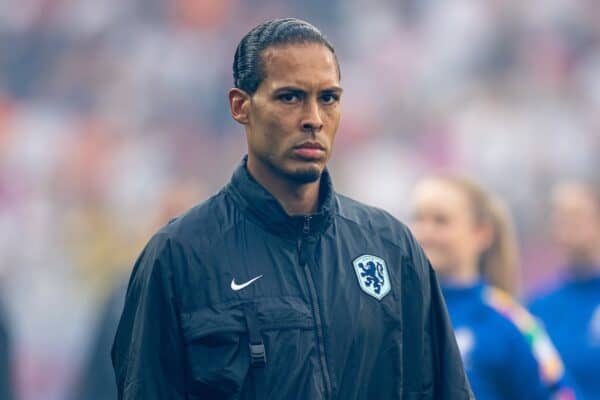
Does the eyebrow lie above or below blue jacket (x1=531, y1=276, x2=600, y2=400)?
above

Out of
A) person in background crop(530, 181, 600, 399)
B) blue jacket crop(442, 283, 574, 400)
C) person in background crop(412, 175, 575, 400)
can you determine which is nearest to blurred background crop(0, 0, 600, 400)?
person in background crop(530, 181, 600, 399)

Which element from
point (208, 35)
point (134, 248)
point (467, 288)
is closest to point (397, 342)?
point (467, 288)

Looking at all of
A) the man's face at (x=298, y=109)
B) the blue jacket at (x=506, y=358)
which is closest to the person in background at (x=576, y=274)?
the blue jacket at (x=506, y=358)

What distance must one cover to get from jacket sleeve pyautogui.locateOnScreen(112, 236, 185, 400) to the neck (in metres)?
0.30

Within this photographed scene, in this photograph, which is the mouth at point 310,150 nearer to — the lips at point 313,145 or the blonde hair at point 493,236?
the lips at point 313,145

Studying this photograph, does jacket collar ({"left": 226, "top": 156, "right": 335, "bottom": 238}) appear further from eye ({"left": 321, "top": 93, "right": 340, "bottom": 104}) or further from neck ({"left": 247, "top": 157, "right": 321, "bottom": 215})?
eye ({"left": 321, "top": 93, "right": 340, "bottom": 104})

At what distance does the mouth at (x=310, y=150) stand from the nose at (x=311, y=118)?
0.11 ft

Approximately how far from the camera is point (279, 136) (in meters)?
3.65

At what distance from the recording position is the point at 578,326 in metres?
7.88

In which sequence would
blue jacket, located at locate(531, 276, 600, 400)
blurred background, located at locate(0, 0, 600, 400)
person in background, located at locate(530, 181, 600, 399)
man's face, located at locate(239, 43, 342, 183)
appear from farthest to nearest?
blurred background, located at locate(0, 0, 600, 400)
person in background, located at locate(530, 181, 600, 399)
blue jacket, located at locate(531, 276, 600, 400)
man's face, located at locate(239, 43, 342, 183)

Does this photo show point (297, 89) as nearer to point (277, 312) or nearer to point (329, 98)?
point (329, 98)

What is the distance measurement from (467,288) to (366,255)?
7.92ft

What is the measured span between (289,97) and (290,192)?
0.24 meters

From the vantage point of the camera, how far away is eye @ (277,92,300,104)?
11.9 feet
